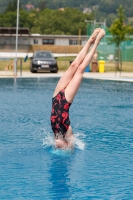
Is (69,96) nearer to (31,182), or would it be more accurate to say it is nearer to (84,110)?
(31,182)

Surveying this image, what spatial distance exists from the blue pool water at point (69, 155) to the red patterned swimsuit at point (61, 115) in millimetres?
445

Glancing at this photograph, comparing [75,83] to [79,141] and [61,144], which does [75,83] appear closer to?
[61,144]

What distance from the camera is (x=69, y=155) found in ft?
30.5

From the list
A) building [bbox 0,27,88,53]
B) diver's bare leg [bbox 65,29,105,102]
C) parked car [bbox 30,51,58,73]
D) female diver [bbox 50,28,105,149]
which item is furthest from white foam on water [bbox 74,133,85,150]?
building [bbox 0,27,88,53]

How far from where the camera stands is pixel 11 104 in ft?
54.1

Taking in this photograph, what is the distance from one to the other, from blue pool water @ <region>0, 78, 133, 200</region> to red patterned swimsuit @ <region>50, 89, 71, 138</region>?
1.46ft

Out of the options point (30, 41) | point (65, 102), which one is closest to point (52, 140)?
point (65, 102)

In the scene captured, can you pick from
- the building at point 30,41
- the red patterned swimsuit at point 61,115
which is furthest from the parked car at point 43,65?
the building at point 30,41

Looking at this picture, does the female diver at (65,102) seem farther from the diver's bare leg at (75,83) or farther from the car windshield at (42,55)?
the car windshield at (42,55)

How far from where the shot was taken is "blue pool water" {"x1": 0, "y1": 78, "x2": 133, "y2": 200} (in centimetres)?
724

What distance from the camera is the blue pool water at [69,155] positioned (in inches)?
285

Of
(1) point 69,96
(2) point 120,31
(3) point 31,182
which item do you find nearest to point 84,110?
(1) point 69,96

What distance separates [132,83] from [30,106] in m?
11.1

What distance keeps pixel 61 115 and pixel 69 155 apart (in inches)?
30.3
